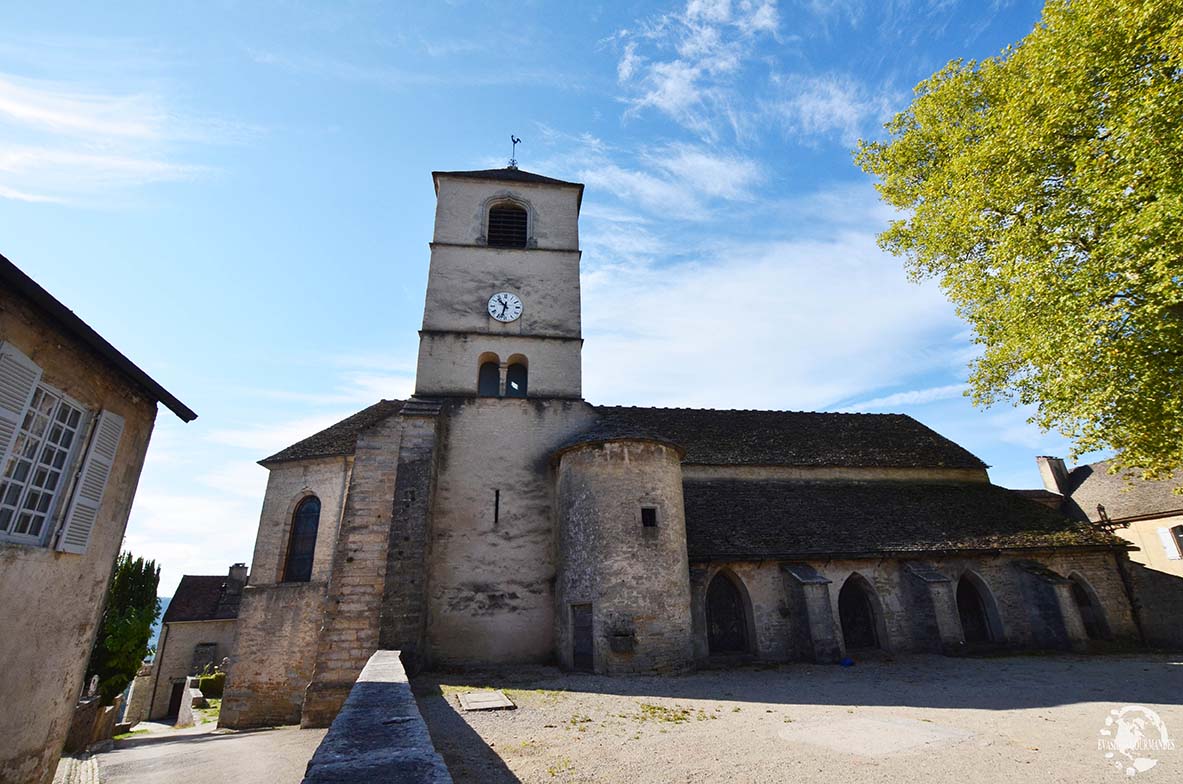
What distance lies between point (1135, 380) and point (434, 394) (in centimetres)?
1550

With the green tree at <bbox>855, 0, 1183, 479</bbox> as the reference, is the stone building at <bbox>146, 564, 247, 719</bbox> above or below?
below

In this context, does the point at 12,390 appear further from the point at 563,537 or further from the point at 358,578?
the point at 563,537

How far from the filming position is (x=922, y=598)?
50.9 feet

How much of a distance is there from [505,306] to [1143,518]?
25.3 m

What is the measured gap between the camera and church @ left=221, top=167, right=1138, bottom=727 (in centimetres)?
1255

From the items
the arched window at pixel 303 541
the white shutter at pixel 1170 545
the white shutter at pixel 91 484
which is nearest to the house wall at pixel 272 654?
the arched window at pixel 303 541

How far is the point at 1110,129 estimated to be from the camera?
33.1 feet

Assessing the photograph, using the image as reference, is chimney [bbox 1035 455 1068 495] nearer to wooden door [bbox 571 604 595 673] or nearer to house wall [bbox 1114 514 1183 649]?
house wall [bbox 1114 514 1183 649]

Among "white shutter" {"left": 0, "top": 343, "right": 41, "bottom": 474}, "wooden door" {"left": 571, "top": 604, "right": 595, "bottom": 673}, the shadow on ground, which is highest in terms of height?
"white shutter" {"left": 0, "top": 343, "right": 41, "bottom": 474}

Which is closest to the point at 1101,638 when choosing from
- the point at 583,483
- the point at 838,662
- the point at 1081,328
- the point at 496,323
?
the point at 838,662

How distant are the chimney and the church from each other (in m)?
10.3

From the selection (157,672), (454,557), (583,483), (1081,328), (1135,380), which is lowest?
(157,672)

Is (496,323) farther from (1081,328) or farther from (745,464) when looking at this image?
(1081,328)

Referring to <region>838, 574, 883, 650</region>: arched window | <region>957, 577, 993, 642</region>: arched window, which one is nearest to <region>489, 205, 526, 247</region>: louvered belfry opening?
<region>838, 574, 883, 650</region>: arched window
